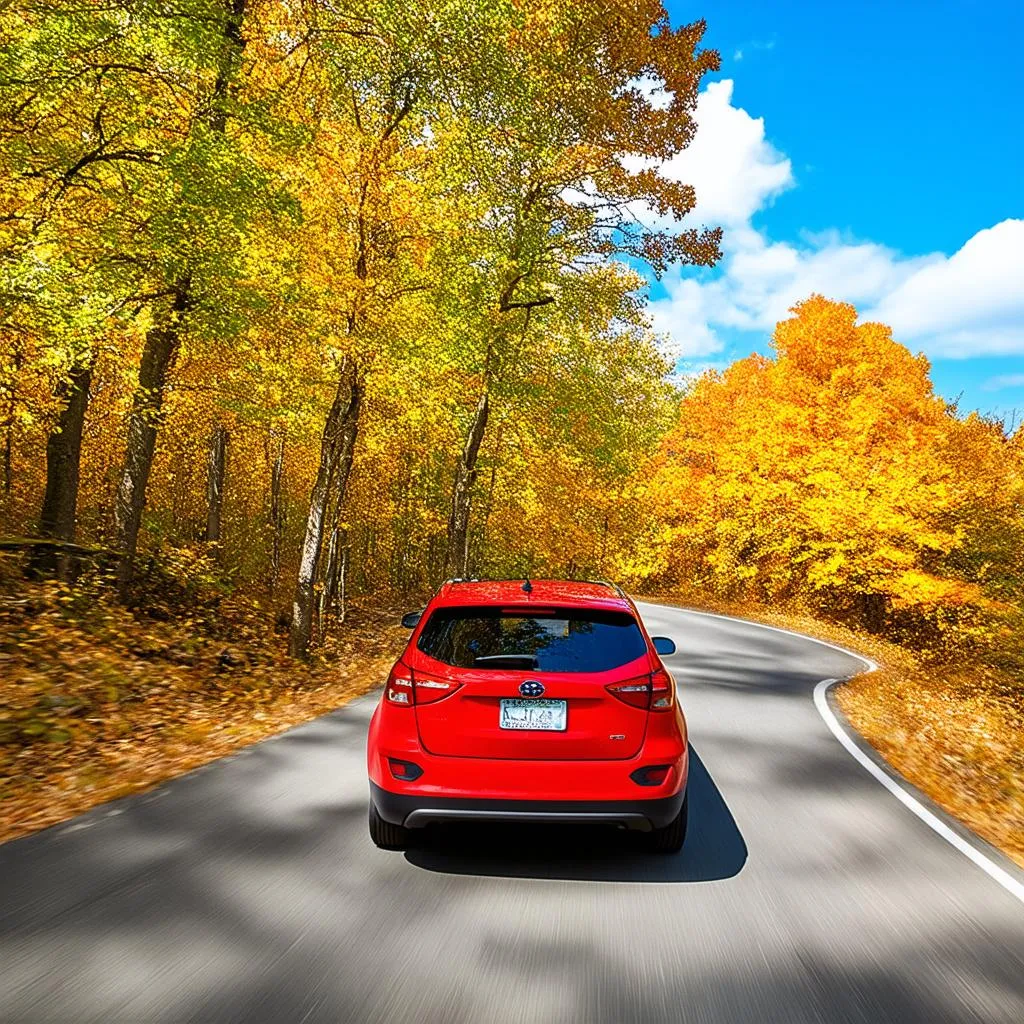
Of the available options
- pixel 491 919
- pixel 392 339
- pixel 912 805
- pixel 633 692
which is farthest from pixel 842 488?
pixel 491 919

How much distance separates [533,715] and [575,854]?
1036 millimetres

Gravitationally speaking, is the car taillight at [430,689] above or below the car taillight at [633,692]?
below

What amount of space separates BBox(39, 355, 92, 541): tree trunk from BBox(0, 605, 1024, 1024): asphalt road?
332 inches

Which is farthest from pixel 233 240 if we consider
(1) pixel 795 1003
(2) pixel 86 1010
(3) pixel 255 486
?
(3) pixel 255 486

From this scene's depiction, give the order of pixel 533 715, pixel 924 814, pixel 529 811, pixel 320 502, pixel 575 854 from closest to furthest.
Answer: pixel 529 811 → pixel 533 715 → pixel 575 854 → pixel 924 814 → pixel 320 502

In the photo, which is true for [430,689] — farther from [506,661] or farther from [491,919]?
[491,919]

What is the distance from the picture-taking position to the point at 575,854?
4656mm

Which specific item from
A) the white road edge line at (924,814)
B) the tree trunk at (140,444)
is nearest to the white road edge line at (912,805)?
the white road edge line at (924,814)

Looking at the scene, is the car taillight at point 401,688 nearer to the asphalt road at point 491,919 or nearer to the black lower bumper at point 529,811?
the black lower bumper at point 529,811

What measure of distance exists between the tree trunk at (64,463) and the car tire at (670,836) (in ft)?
35.7

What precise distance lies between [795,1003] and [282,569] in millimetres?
30175

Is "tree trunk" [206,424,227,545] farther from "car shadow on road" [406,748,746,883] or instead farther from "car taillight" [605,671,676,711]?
"car taillight" [605,671,676,711]

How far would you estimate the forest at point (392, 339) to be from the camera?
9.72 metres

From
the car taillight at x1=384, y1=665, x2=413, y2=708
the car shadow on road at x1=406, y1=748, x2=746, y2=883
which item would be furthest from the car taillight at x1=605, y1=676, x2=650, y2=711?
the car taillight at x1=384, y1=665, x2=413, y2=708
